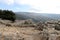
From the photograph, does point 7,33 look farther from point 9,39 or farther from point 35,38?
point 35,38

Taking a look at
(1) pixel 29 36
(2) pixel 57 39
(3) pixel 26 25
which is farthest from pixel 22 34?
(3) pixel 26 25

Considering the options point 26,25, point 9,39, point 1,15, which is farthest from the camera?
point 1,15

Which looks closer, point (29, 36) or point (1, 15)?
point (29, 36)

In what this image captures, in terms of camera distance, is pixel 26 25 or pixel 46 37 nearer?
pixel 46 37

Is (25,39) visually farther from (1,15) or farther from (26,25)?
(1,15)

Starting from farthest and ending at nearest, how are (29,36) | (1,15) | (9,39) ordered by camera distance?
(1,15) < (29,36) < (9,39)

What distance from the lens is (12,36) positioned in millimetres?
13273

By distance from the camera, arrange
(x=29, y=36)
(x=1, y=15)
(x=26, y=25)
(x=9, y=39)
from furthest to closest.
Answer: (x=1, y=15)
(x=26, y=25)
(x=29, y=36)
(x=9, y=39)

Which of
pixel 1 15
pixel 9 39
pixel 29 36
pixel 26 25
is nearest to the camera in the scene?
pixel 9 39

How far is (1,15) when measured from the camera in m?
24.5

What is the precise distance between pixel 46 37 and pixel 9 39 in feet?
8.63

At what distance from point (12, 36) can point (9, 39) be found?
1.00 feet

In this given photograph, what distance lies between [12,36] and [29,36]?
4.47 feet

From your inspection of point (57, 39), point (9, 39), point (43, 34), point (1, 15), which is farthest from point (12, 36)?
point (1, 15)
